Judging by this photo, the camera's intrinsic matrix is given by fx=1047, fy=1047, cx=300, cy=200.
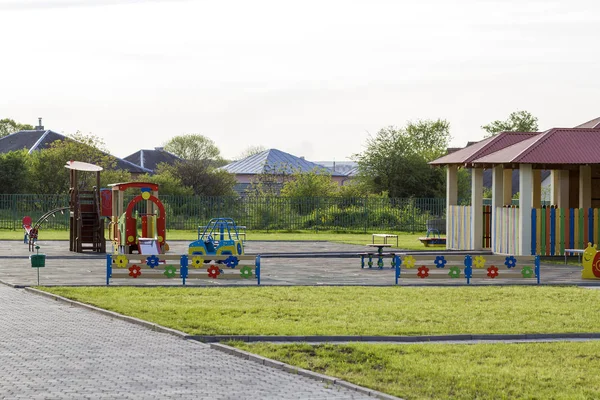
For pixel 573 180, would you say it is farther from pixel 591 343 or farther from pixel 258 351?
pixel 258 351

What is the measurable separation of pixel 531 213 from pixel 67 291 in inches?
612

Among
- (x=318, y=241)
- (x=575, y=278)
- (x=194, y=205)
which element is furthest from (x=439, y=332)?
(x=194, y=205)

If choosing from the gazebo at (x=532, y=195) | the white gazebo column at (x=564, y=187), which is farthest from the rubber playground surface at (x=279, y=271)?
the white gazebo column at (x=564, y=187)

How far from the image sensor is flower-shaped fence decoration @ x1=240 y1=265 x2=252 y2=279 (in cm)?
2302

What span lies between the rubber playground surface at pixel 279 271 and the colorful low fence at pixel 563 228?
229 centimetres

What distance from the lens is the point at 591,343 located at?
13.7 meters

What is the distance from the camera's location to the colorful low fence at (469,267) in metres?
22.5

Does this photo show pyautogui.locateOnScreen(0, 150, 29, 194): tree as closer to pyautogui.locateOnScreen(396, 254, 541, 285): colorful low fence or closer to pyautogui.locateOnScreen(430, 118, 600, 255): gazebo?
pyautogui.locateOnScreen(430, 118, 600, 255): gazebo

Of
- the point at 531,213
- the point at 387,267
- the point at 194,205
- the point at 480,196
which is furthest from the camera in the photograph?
the point at 194,205

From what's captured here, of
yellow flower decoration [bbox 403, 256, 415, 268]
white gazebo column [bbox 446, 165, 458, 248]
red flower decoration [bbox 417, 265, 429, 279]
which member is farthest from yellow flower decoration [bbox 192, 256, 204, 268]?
white gazebo column [bbox 446, 165, 458, 248]

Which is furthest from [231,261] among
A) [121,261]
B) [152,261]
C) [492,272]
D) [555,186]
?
[555,186]

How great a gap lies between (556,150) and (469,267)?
408 inches

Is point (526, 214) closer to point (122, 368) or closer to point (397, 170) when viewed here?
point (122, 368)

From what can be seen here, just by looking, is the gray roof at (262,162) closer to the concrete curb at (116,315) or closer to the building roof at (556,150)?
the building roof at (556,150)
